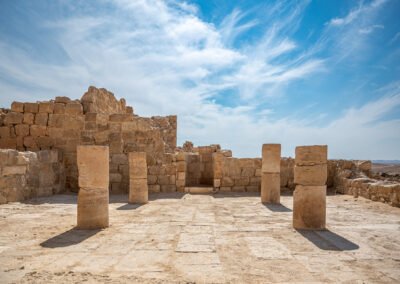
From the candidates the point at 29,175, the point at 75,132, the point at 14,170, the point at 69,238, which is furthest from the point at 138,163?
the point at 69,238

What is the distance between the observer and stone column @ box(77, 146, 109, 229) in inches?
239

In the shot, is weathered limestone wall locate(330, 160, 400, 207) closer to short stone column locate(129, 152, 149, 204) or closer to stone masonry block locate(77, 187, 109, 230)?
short stone column locate(129, 152, 149, 204)

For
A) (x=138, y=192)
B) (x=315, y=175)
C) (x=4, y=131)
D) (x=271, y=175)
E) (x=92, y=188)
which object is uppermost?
(x=4, y=131)

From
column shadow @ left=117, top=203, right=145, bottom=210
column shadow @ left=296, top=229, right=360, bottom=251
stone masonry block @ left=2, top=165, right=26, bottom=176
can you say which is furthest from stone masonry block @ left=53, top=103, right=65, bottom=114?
column shadow @ left=296, top=229, right=360, bottom=251

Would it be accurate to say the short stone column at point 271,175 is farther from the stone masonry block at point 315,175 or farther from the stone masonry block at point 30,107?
the stone masonry block at point 30,107

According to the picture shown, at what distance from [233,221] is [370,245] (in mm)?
2718

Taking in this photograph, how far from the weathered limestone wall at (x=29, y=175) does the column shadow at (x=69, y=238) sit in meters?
3.80

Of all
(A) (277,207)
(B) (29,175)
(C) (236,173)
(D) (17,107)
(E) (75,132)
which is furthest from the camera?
(C) (236,173)

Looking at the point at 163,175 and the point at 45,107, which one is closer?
the point at 45,107

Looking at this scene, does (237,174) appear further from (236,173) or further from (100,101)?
(100,101)

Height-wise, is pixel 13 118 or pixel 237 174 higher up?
pixel 13 118

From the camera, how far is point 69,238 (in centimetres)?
526

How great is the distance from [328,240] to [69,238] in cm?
445

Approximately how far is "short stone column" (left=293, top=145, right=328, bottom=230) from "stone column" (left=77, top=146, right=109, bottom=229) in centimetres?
394
